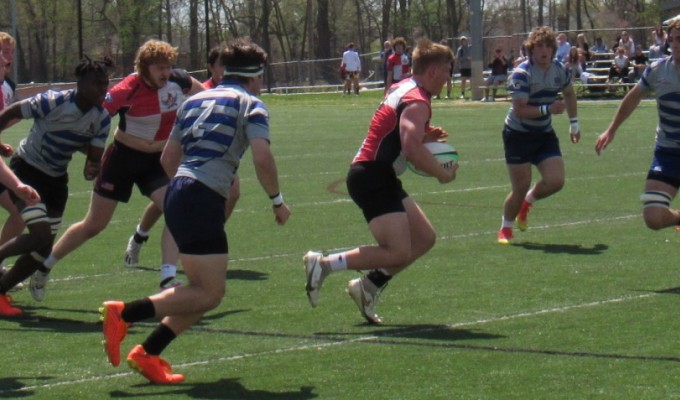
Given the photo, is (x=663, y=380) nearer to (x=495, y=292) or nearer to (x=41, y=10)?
(x=495, y=292)

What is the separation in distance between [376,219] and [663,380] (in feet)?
7.41

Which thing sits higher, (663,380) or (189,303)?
(189,303)

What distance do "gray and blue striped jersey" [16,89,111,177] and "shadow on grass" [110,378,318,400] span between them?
2.85 m

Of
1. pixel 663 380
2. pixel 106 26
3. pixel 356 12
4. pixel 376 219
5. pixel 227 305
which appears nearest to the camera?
pixel 663 380

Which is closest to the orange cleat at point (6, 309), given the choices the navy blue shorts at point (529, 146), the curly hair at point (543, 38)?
the navy blue shorts at point (529, 146)

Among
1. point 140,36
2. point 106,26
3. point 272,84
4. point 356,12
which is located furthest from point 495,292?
point 356,12

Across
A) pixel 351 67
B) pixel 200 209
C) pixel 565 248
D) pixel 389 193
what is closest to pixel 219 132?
pixel 200 209

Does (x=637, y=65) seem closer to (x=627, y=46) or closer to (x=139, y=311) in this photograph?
(x=627, y=46)

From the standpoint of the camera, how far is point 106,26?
79.7 metres

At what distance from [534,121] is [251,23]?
231ft

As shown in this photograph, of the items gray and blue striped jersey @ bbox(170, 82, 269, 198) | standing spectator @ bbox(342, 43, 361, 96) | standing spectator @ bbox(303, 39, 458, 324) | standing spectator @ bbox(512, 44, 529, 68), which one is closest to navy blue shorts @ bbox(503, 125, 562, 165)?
standing spectator @ bbox(512, 44, 529, 68)

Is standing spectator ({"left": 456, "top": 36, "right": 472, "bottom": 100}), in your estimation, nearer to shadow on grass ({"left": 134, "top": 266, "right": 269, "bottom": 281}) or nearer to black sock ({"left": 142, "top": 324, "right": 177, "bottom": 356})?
shadow on grass ({"left": 134, "top": 266, "right": 269, "bottom": 281})

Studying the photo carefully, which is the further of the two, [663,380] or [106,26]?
[106,26]

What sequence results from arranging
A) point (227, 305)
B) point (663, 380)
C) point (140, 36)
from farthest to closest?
point (140, 36), point (227, 305), point (663, 380)
